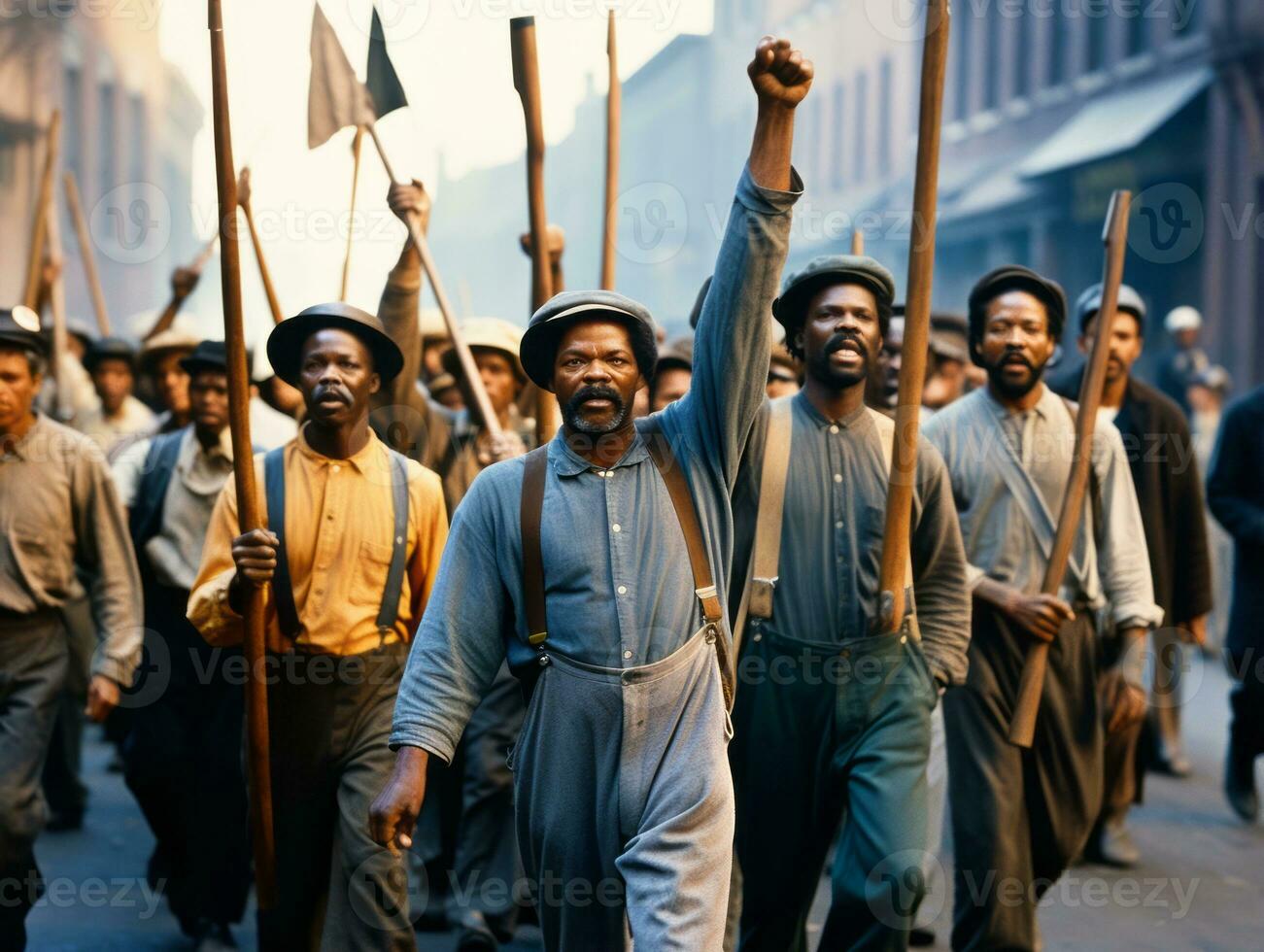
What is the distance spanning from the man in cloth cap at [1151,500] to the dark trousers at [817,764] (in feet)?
10.5

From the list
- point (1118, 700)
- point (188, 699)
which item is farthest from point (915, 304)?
point (188, 699)

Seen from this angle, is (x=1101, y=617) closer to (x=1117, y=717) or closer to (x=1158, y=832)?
A: (x=1117, y=717)

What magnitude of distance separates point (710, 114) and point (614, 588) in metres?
53.3

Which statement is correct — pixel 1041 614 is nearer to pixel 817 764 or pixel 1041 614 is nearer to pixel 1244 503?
pixel 817 764

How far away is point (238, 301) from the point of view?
533 cm

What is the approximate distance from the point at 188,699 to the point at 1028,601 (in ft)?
10.8

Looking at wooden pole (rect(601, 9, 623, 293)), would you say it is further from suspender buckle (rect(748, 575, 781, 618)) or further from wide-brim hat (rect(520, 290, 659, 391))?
wide-brim hat (rect(520, 290, 659, 391))

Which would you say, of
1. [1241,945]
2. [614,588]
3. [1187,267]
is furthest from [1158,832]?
[1187,267]

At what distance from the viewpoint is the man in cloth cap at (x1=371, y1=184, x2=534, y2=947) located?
23.1 feet

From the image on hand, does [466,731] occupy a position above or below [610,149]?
below

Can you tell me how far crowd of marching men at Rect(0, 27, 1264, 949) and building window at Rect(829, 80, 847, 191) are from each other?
1345 inches

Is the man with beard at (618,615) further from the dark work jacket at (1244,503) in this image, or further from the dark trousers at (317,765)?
the dark work jacket at (1244,503)

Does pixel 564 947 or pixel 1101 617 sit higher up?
pixel 1101 617

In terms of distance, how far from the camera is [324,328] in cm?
586
